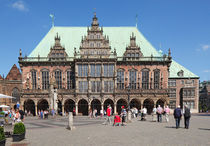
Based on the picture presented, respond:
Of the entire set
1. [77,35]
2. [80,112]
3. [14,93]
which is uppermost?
[77,35]

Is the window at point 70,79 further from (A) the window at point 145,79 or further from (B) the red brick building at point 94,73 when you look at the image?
(A) the window at point 145,79

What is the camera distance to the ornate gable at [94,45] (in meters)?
38.2

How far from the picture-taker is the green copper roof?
1652 inches

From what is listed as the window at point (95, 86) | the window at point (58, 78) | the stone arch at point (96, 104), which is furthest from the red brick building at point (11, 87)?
the window at point (95, 86)

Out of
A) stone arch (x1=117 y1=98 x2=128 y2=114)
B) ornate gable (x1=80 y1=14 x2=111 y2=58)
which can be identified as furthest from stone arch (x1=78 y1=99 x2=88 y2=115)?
ornate gable (x1=80 y1=14 x2=111 y2=58)

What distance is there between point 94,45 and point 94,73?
5722 mm

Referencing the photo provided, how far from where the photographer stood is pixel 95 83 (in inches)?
1486

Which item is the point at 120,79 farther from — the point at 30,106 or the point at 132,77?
the point at 30,106

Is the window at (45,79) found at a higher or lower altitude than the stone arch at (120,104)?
higher

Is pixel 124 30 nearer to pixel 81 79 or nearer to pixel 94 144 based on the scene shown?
pixel 81 79

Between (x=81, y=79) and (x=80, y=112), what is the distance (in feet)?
23.1

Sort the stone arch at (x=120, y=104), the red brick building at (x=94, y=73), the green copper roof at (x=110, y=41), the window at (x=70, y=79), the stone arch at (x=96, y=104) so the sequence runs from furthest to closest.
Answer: the green copper roof at (x=110, y=41) < the stone arch at (x=120, y=104) < the window at (x=70, y=79) < the stone arch at (x=96, y=104) < the red brick building at (x=94, y=73)

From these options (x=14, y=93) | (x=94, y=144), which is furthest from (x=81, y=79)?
(x=94, y=144)

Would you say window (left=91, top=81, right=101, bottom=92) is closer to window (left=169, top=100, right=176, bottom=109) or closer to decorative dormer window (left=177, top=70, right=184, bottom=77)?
window (left=169, top=100, right=176, bottom=109)
